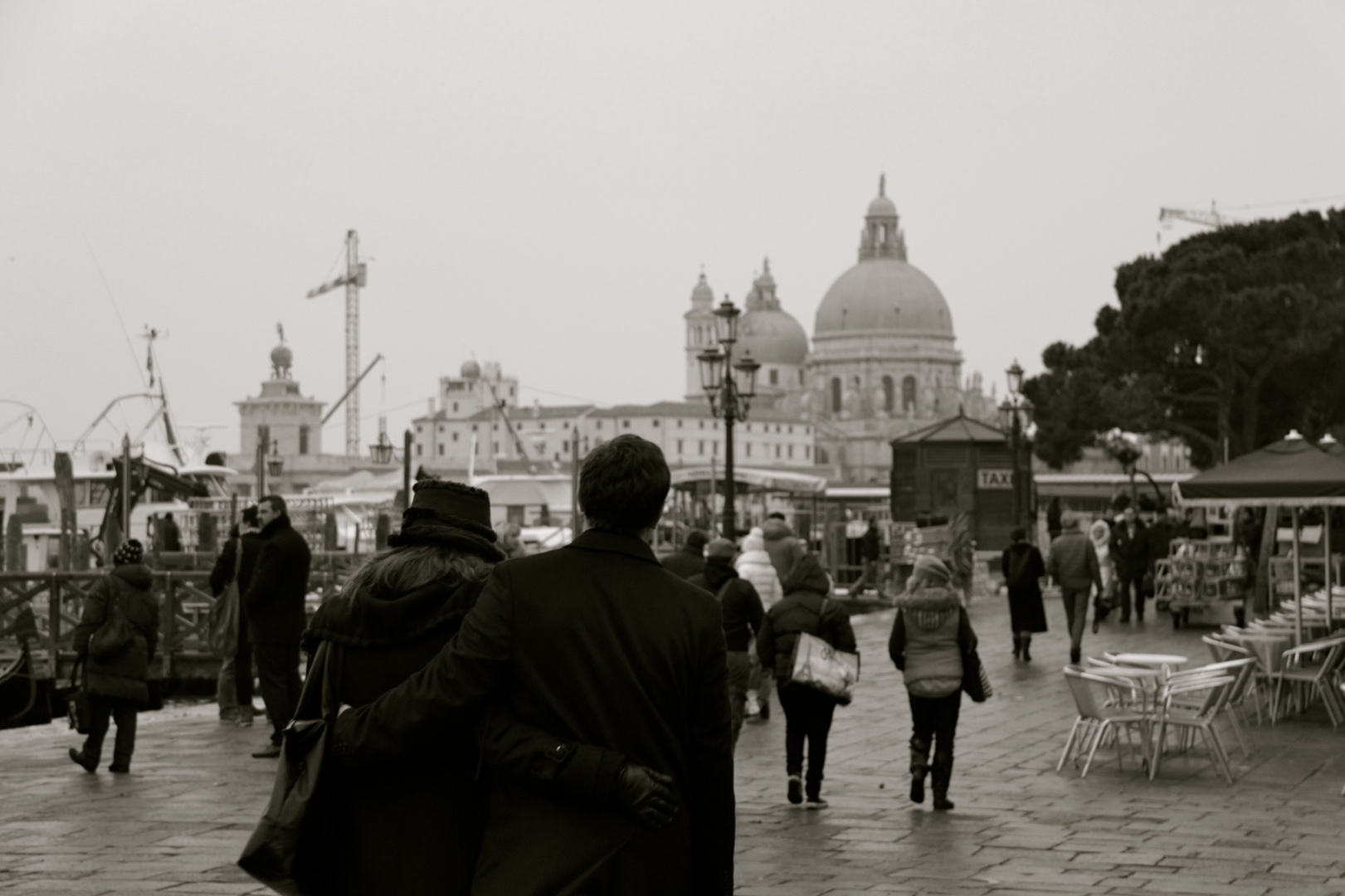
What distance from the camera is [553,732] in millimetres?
3293

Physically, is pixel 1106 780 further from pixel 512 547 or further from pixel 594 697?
pixel 594 697

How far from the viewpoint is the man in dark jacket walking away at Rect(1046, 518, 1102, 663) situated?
15719mm

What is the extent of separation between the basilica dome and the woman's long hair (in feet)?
470

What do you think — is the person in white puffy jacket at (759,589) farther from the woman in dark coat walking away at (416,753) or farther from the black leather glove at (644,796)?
the black leather glove at (644,796)

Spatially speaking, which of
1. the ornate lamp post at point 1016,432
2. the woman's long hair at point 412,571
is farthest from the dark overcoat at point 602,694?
the ornate lamp post at point 1016,432

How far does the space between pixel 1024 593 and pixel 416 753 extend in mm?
13186

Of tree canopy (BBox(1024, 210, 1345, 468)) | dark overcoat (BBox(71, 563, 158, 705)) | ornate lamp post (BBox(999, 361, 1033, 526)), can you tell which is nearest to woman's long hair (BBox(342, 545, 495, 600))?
dark overcoat (BBox(71, 563, 158, 705))

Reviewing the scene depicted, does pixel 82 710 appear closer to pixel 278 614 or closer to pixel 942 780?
pixel 278 614

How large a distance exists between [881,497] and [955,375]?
9557 cm

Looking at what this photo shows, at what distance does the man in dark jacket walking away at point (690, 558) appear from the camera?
9992mm

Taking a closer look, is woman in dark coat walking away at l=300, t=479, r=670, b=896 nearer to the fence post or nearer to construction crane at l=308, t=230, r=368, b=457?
the fence post

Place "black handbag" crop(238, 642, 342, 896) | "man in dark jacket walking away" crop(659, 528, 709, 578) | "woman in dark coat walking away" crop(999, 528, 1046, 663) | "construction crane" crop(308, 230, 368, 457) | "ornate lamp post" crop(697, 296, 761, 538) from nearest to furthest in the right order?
"black handbag" crop(238, 642, 342, 896)
"man in dark jacket walking away" crop(659, 528, 709, 578)
"woman in dark coat walking away" crop(999, 528, 1046, 663)
"ornate lamp post" crop(697, 296, 761, 538)
"construction crane" crop(308, 230, 368, 457)

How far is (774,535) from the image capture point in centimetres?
884

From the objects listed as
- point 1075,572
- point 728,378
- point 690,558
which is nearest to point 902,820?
point 690,558
